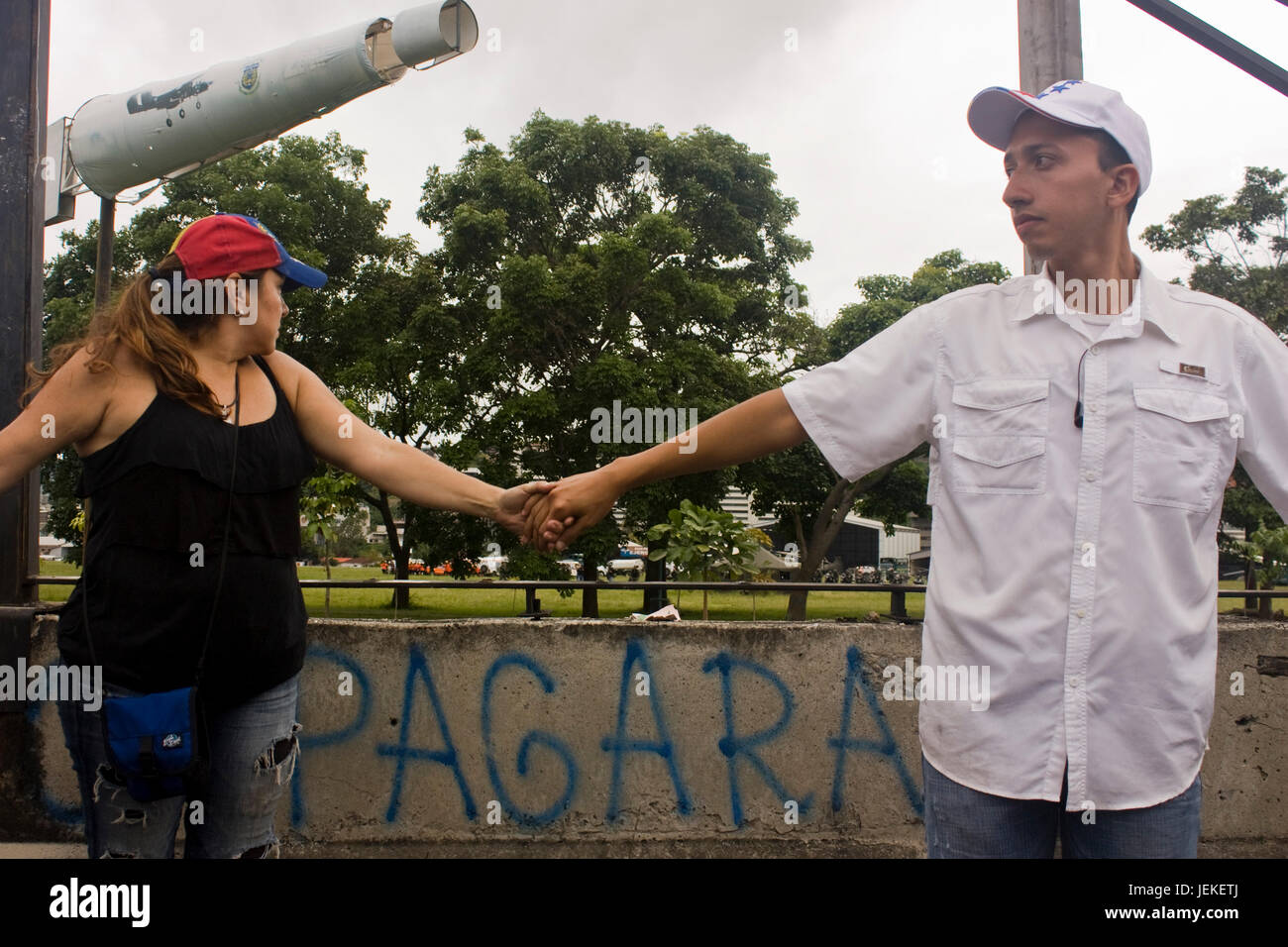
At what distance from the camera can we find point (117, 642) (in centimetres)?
215

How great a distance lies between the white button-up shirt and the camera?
176 cm

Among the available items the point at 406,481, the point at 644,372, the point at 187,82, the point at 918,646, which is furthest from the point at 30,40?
the point at 644,372

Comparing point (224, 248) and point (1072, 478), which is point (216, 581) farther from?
point (1072, 478)

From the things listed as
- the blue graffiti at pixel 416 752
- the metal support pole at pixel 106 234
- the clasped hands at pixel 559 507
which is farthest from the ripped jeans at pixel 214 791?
the metal support pole at pixel 106 234

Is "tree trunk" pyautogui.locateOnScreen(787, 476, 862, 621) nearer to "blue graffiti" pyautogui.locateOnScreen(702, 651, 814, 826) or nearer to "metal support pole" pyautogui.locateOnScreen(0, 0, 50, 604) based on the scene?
"blue graffiti" pyautogui.locateOnScreen(702, 651, 814, 826)

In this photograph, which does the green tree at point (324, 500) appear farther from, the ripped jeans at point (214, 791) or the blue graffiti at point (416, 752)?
the ripped jeans at point (214, 791)

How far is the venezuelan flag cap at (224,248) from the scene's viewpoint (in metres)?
2.38

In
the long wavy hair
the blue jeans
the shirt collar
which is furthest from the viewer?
the long wavy hair

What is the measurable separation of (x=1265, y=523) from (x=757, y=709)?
2956 centimetres

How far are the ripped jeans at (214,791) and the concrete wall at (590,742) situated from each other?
1.35 metres

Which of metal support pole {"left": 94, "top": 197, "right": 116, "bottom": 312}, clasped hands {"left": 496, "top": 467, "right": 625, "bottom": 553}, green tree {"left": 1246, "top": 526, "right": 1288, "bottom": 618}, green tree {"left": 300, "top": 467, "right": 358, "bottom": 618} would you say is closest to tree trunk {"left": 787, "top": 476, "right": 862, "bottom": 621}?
green tree {"left": 1246, "top": 526, "right": 1288, "bottom": 618}

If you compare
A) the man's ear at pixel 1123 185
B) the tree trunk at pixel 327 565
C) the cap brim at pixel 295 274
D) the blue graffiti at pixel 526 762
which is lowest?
the blue graffiti at pixel 526 762

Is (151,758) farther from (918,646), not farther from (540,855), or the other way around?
(918,646)

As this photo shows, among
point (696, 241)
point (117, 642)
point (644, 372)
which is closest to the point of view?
point (117, 642)
